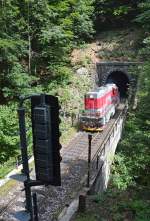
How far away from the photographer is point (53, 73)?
96.5 feet


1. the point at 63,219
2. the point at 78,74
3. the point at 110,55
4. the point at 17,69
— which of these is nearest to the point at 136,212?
the point at 63,219

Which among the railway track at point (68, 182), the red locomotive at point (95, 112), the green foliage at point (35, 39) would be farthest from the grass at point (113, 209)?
the green foliage at point (35, 39)

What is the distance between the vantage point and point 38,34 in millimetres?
27984

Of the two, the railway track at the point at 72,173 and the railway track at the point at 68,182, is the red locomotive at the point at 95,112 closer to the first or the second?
the railway track at the point at 72,173

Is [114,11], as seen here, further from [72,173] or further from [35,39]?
[72,173]

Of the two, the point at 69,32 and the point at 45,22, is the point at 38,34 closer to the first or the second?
the point at 45,22

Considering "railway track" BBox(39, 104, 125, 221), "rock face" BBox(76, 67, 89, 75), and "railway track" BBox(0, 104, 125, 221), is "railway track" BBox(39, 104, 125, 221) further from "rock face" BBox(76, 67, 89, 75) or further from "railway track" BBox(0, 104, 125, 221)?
"rock face" BBox(76, 67, 89, 75)

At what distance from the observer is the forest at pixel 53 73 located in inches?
695

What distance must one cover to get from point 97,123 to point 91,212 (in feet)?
40.3

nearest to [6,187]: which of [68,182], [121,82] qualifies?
Result: [68,182]

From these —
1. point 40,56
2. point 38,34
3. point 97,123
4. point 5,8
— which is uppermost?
point 5,8

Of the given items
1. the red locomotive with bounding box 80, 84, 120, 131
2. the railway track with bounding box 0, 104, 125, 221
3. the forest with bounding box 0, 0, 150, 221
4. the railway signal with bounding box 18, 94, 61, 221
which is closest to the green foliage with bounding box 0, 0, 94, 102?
the forest with bounding box 0, 0, 150, 221

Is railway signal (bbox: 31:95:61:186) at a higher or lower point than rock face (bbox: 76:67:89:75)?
lower

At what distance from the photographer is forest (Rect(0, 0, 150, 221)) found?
17641mm
